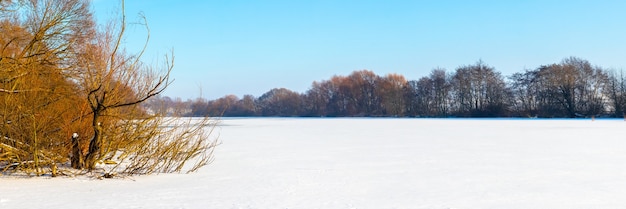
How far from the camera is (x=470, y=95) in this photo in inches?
2090

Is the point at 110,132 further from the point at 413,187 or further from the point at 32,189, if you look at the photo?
the point at 413,187

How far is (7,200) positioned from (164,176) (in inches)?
88.1

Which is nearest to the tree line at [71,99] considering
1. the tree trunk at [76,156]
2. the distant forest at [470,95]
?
the tree trunk at [76,156]

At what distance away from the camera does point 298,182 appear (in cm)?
605

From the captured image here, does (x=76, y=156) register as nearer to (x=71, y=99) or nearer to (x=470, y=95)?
(x=71, y=99)

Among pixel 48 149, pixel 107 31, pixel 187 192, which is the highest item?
pixel 107 31

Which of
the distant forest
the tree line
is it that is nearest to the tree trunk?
the tree line

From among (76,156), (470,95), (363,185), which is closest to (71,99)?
(76,156)

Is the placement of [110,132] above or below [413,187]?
above

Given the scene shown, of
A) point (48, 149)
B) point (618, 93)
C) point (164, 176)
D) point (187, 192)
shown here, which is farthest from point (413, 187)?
point (618, 93)

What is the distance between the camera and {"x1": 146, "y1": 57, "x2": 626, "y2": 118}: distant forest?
141ft

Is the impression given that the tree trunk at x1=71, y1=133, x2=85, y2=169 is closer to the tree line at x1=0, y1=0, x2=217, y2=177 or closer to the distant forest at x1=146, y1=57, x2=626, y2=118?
the tree line at x1=0, y1=0, x2=217, y2=177

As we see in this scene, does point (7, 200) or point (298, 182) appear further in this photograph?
point (298, 182)

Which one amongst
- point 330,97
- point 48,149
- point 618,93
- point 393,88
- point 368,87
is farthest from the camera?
point 330,97
